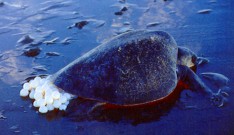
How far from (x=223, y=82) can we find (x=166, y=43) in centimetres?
72

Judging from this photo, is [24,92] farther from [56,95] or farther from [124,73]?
[124,73]

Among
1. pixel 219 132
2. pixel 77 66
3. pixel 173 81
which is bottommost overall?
pixel 219 132

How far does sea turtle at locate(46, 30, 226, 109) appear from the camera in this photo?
9.88 feet

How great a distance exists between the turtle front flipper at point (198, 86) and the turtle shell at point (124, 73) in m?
0.15

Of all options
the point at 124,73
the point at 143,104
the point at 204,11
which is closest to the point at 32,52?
the point at 124,73

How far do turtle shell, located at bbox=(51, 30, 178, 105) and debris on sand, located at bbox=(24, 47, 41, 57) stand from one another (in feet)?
3.78

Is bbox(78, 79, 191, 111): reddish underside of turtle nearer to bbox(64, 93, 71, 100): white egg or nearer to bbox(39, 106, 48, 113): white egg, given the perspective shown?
bbox(64, 93, 71, 100): white egg

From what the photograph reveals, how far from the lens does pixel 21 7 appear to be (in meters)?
5.71

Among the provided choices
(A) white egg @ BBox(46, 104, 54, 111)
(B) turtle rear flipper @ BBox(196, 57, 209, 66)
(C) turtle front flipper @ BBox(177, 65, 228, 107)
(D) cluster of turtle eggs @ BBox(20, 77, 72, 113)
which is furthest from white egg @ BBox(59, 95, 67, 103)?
(B) turtle rear flipper @ BBox(196, 57, 209, 66)

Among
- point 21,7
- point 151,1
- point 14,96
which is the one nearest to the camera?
point 14,96

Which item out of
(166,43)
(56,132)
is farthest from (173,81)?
(56,132)

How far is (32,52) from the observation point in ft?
14.0

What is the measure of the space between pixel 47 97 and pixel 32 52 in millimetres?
1382

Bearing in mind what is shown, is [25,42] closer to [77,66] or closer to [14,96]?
[14,96]
